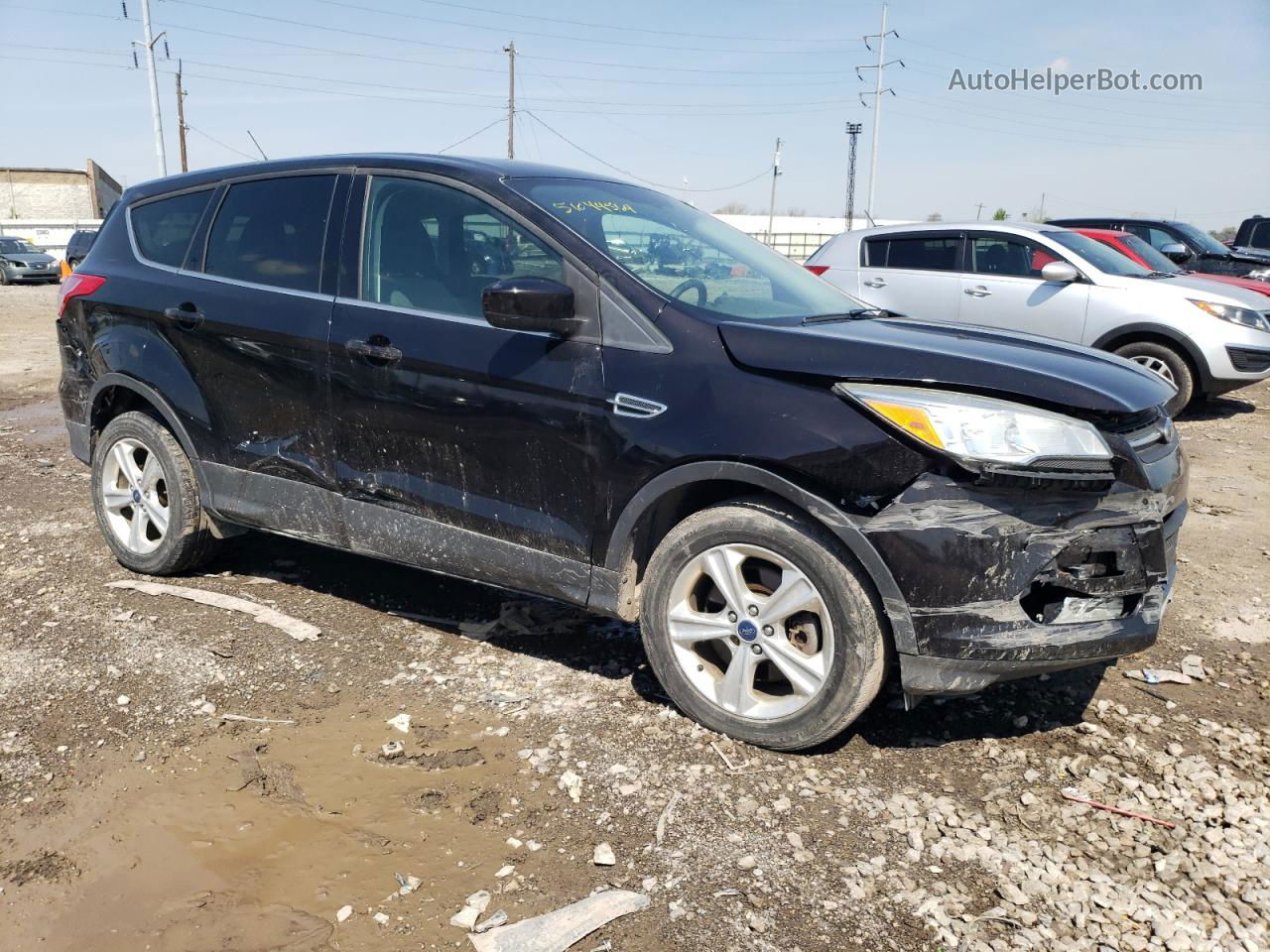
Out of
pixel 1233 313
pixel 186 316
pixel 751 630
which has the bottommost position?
pixel 751 630

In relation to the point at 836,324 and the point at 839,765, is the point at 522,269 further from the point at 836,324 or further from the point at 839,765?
the point at 839,765

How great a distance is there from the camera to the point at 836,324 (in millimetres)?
3404

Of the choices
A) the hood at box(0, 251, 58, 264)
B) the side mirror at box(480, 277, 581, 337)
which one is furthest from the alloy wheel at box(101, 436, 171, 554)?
the hood at box(0, 251, 58, 264)

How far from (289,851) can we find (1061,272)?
808cm

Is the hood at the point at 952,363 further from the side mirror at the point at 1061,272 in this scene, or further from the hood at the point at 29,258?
the hood at the point at 29,258

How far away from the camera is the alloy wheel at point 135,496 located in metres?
4.61

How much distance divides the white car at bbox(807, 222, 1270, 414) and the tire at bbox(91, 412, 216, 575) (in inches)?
221

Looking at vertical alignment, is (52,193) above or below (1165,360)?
above

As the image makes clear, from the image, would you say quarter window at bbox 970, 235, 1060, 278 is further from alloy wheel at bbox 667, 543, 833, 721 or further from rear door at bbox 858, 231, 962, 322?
alloy wheel at bbox 667, 543, 833, 721

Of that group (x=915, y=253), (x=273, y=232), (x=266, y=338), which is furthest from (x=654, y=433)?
(x=915, y=253)

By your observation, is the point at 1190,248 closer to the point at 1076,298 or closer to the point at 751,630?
the point at 1076,298

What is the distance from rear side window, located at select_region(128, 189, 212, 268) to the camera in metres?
4.44

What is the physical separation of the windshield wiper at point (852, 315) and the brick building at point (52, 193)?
6039 cm

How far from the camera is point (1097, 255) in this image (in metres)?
9.09
